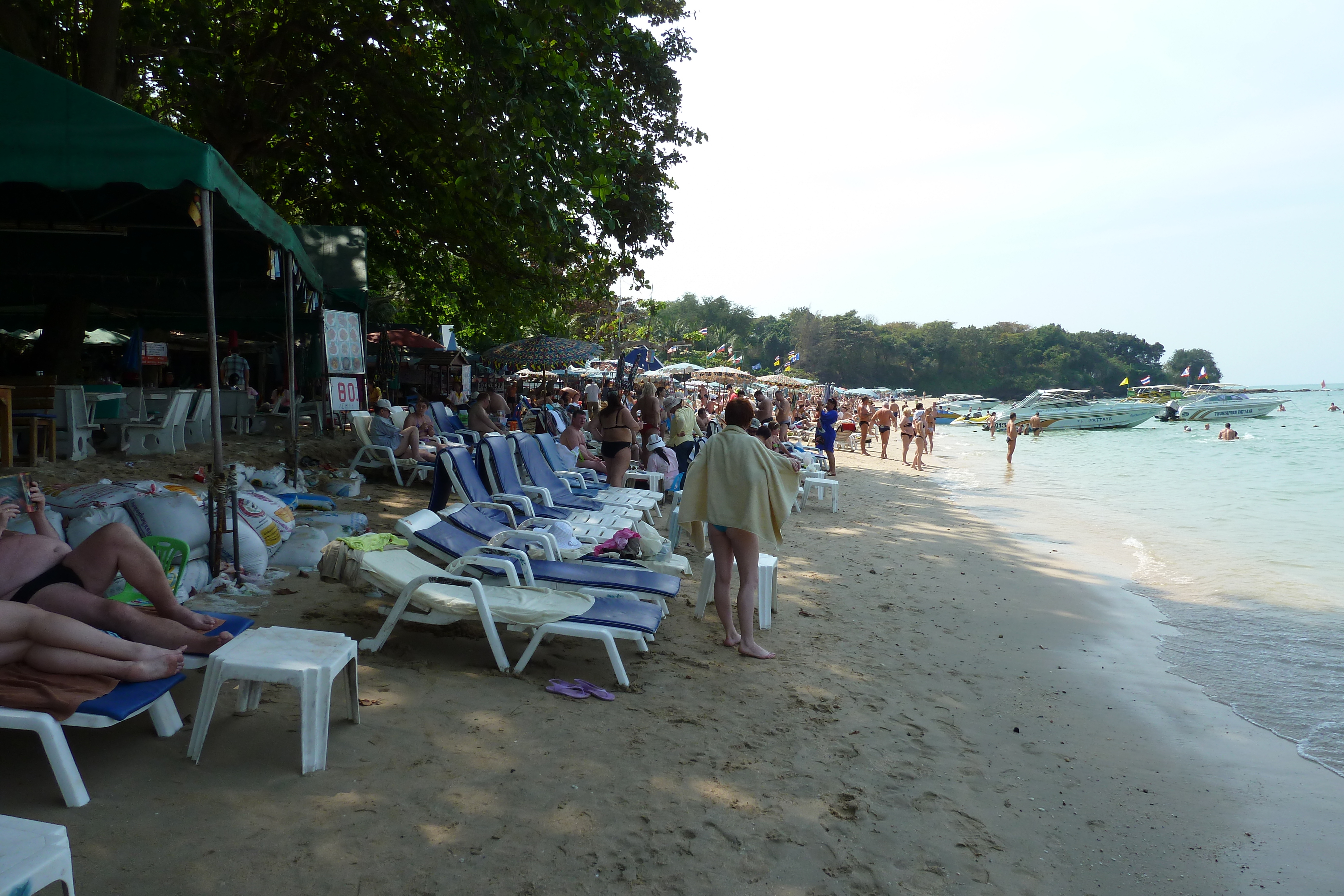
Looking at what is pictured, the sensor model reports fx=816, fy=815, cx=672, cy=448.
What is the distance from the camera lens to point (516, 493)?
6.69m

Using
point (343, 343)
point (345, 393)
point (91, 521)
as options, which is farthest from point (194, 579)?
point (343, 343)

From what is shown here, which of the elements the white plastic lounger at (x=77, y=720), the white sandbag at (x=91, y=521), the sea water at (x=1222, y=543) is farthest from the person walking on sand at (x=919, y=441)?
the white plastic lounger at (x=77, y=720)

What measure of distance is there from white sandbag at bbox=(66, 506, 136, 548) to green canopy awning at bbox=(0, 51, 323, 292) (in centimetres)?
175

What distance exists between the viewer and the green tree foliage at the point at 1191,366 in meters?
115

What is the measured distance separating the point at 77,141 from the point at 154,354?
10.5m

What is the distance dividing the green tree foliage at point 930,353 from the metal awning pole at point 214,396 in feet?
303

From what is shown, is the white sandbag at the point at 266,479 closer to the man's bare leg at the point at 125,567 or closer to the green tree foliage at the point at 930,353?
the man's bare leg at the point at 125,567

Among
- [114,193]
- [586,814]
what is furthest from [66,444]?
[586,814]

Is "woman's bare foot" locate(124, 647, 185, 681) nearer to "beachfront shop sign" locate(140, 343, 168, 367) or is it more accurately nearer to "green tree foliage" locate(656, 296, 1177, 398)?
"beachfront shop sign" locate(140, 343, 168, 367)

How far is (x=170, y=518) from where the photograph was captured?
477 cm

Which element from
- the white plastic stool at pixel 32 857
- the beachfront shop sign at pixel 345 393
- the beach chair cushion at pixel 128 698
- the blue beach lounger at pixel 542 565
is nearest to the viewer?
the white plastic stool at pixel 32 857

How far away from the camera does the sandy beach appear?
2414 millimetres

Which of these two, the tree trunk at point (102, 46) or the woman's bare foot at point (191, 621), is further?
the tree trunk at point (102, 46)

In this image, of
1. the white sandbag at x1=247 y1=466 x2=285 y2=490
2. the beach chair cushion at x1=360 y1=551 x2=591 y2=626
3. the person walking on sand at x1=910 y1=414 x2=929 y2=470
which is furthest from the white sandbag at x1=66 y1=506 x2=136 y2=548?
the person walking on sand at x1=910 y1=414 x2=929 y2=470
